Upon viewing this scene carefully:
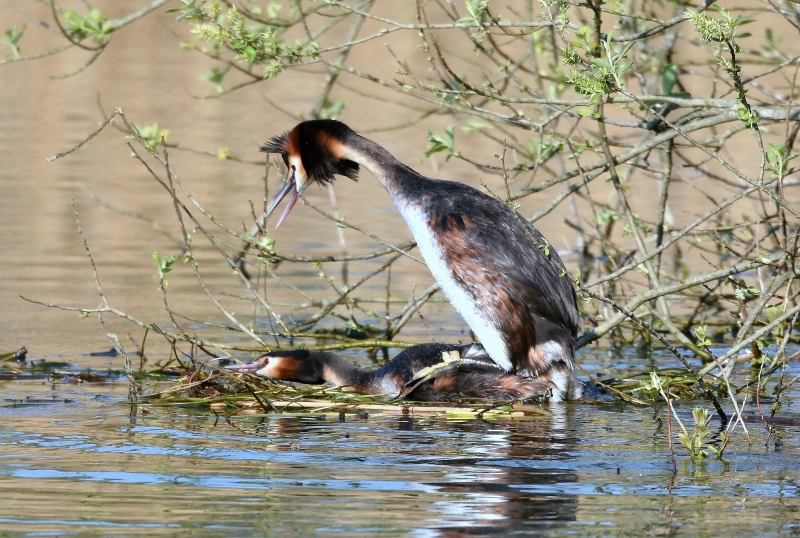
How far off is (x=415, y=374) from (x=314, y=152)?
1.34 m

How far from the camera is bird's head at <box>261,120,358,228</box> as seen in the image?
7.00 metres

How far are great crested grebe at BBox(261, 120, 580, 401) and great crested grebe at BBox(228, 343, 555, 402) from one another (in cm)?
10

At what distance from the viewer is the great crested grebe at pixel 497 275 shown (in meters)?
6.31

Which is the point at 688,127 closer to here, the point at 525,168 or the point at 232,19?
the point at 525,168

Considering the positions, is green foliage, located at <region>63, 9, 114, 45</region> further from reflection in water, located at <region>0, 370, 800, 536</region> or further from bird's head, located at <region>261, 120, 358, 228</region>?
reflection in water, located at <region>0, 370, 800, 536</region>

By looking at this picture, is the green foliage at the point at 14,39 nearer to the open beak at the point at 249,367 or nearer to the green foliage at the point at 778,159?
the open beak at the point at 249,367

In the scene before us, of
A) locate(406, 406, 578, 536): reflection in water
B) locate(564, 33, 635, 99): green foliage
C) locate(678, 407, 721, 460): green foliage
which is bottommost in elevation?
locate(406, 406, 578, 536): reflection in water

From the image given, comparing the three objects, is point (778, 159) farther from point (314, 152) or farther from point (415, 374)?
point (314, 152)

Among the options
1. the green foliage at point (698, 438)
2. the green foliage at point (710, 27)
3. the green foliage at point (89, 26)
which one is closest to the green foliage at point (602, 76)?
the green foliage at point (710, 27)

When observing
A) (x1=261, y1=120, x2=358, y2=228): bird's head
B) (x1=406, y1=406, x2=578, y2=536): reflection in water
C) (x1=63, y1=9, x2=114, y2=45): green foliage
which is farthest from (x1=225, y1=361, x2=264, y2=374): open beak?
(x1=63, y1=9, x2=114, y2=45): green foliage

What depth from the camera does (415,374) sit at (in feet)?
21.4

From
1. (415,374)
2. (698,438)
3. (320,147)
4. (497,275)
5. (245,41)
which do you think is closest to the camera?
(698,438)

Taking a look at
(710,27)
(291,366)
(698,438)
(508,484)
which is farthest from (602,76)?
(291,366)

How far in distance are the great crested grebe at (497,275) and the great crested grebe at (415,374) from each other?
0.10 meters
